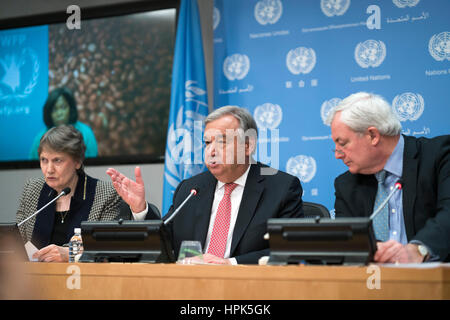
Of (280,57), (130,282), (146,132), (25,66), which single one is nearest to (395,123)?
(130,282)

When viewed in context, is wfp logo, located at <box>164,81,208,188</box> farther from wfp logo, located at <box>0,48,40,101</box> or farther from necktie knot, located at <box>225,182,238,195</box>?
wfp logo, located at <box>0,48,40,101</box>

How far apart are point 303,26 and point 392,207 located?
2.01 meters

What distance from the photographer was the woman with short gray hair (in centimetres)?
289

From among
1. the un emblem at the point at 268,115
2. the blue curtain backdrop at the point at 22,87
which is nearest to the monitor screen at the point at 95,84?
the blue curtain backdrop at the point at 22,87

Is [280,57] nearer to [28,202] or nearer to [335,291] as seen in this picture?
[28,202]

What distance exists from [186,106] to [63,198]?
1.21 metres

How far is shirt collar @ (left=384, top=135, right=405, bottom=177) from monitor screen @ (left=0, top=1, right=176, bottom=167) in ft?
7.85

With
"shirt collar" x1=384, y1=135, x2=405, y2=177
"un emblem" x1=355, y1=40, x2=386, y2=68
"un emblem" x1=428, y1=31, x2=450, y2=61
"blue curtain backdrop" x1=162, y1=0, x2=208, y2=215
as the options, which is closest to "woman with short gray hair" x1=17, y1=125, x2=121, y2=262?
"blue curtain backdrop" x1=162, y1=0, x2=208, y2=215

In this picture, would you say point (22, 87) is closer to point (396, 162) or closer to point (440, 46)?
point (440, 46)

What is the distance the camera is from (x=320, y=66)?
3779mm

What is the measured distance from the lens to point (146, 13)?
4426mm

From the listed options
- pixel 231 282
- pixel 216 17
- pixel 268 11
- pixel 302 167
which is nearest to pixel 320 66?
pixel 268 11

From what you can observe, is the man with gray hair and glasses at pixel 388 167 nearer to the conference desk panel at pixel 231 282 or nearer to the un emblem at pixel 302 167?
the conference desk panel at pixel 231 282

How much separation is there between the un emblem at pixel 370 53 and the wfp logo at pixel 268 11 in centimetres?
67
